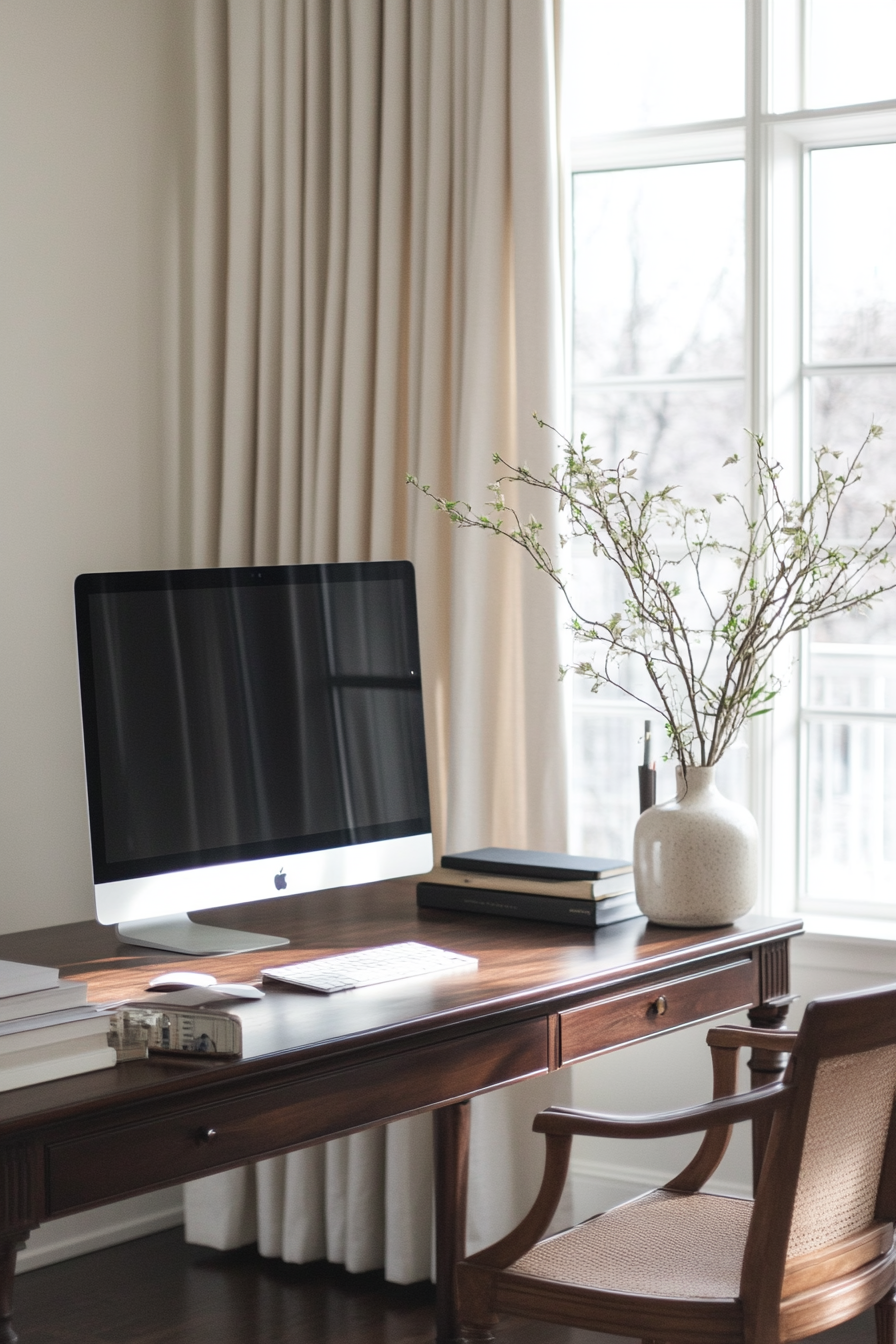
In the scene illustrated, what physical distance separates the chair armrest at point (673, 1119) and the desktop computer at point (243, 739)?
1.81ft

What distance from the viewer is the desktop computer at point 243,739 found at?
2.13 metres

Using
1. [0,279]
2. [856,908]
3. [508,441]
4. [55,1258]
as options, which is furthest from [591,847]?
[0,279]

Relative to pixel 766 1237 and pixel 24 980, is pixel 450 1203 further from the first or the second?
pixel 24 980

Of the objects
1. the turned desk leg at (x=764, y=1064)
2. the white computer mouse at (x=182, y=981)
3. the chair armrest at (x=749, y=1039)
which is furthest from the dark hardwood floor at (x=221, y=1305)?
the white computer mouse at (x=182, y=981)

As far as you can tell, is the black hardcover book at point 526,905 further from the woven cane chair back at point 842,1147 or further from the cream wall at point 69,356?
the cream wall at point 69,356

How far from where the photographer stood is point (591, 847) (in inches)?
128

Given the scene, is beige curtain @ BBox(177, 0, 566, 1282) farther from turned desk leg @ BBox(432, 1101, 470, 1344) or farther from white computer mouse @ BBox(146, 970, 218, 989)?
white computer mouse @ BBox(146, 970, 218, 989)

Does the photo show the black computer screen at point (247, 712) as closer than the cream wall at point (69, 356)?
Yes

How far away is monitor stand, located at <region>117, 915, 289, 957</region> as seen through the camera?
217cm

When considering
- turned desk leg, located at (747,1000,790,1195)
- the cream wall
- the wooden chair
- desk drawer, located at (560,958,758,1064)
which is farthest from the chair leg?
the cream wall

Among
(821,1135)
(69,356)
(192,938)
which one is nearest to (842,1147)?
(821,1135)

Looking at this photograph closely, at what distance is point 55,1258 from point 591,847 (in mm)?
1330

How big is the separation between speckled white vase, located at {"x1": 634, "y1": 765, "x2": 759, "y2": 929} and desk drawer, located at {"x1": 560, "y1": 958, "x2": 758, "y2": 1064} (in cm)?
10

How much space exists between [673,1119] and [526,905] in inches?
27.1
